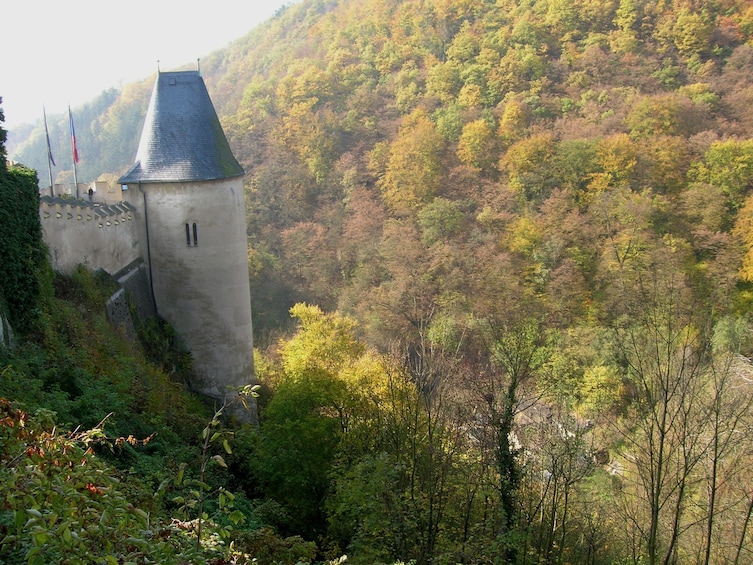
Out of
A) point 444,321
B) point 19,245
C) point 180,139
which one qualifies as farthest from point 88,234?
point 444,321

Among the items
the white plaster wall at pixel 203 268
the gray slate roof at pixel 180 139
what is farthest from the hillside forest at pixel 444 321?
the gray slate roof at pixel 180 139

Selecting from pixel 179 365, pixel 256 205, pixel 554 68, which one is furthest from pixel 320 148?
pixel 179 365

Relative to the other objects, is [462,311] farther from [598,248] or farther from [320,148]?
[320,148]

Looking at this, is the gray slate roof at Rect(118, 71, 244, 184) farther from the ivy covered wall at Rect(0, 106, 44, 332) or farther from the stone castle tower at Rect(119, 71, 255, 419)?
the ivy covered wall at Rect(0, 106, 44, 332)

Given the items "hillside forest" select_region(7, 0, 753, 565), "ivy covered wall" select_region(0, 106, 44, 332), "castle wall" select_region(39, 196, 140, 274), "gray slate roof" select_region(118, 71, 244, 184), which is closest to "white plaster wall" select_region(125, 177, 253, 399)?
"gray slate roof" select_region(118, 71, 244, 184)

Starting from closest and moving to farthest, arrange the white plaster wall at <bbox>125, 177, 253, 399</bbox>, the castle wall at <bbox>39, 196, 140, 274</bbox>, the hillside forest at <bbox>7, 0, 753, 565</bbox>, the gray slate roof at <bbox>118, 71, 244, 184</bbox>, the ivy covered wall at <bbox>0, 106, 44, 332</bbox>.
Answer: the hillside forest at <bbox>7, 0, 753, 565</bbox> → the ivy covered wall at <bbox>0, 106, 44, 332</bbox> → the castle wall at <bbox>39, 196, 140, 274</bbox> → the gray slate roof at <bbox>118, 71, 244, 184</bbox> → the white plaster wall at <bbox>125, 177, 253, 399</bbox>

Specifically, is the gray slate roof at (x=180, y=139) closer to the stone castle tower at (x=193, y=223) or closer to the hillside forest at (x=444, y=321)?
the stone castle tower at (x=193, y=223)

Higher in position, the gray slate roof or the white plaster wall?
the gray slate roof

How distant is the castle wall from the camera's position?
1270 centimetres

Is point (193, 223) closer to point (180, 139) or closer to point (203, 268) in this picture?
point (203, 268)

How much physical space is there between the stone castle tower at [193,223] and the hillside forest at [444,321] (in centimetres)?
88

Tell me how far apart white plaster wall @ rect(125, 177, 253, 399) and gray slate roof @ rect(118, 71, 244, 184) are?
0.26 metres

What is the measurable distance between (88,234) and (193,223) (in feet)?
8.83

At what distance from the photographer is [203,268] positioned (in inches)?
643
